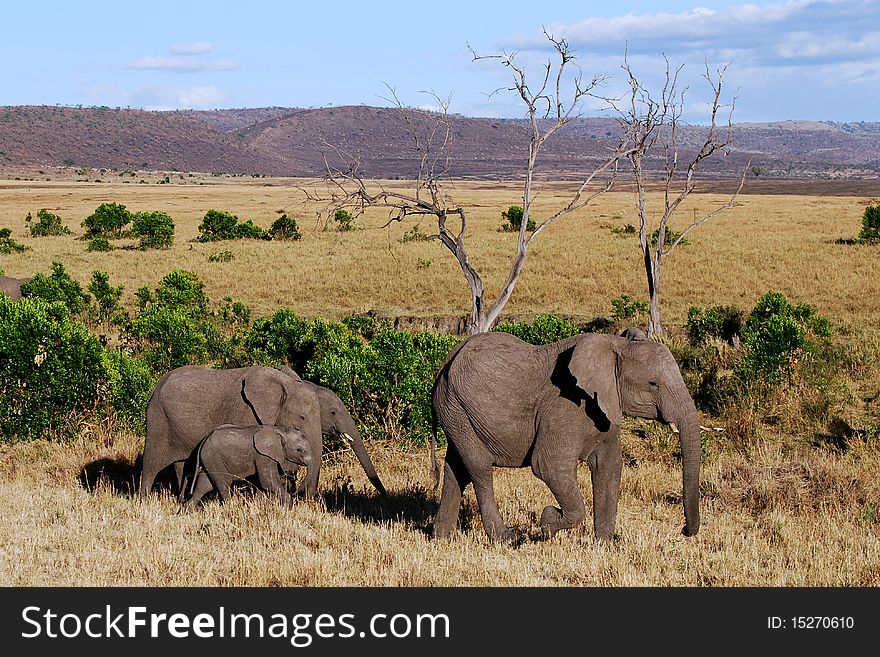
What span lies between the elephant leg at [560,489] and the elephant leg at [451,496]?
820 mm

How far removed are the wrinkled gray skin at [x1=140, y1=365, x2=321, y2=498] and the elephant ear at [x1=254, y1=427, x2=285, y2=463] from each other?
37cm

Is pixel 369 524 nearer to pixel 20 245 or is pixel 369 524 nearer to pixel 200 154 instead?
pixel 20 245

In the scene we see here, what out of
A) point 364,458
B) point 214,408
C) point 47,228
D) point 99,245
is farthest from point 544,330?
point 47,228

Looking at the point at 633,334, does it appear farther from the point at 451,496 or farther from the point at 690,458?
the point at 451,496

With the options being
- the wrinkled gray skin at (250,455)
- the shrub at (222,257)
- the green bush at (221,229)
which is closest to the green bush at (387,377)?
the wrinkled gray skin at (250,455)

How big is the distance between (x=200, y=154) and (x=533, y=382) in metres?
181

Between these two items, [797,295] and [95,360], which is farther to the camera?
[797,295]

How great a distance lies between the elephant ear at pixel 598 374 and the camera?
22.1 feet

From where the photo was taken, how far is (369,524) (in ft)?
26.7

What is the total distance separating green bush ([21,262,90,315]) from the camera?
1984cm

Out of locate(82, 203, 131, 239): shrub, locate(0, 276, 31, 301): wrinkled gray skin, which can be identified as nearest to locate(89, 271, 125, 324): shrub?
locate(0, 276, 31, 301): wrinkled gray skin

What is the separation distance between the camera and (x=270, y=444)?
28.1ft
